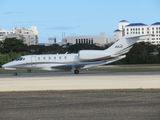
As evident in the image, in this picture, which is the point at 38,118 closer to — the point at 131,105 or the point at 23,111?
the point at 23,111

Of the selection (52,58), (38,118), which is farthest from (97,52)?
(38,118)

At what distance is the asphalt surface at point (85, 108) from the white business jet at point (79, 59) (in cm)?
2280

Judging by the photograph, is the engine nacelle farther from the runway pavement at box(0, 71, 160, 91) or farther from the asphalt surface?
the asphalt surface

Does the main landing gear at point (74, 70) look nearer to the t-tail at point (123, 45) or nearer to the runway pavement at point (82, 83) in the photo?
the t-tail at point (123, 45)

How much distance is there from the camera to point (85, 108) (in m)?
11.8

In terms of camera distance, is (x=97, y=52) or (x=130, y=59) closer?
(x=97, y=52)

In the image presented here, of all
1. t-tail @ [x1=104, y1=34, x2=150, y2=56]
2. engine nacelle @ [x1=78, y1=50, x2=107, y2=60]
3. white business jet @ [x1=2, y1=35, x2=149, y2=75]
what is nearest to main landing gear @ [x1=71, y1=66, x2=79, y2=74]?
white business jet @ [x1=2, y1=35, x2=149, y2=75]

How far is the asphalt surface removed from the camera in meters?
10.2

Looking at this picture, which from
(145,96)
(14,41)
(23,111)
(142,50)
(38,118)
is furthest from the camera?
(14,41)

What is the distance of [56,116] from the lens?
10.3 m

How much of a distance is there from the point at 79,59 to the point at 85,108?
2613 centimetres

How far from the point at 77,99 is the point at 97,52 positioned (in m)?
24.0

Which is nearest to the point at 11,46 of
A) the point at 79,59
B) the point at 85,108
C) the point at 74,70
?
the point at 79,59

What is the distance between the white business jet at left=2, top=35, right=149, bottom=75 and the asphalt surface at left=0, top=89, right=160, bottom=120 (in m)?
22.8
